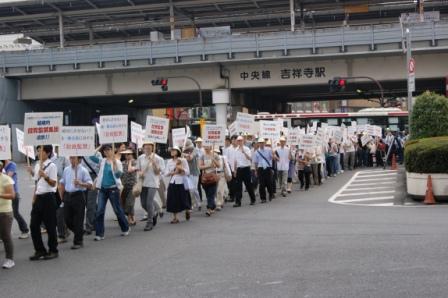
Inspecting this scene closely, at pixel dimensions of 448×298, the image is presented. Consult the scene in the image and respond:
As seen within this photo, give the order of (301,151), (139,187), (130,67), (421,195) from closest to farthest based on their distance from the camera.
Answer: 1. (139,187)
2. (421,195)
3. (301,151)
4. (130,67)

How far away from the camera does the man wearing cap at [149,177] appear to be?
11.9m

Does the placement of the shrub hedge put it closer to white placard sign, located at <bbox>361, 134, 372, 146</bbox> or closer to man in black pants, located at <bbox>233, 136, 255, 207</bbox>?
man in black pants, located at <bbox>233, 136, 255, 207</bbox>

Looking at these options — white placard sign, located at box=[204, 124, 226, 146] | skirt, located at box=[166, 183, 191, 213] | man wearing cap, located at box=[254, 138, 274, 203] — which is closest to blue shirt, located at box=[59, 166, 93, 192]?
skirt, located at box=[166, 183, 191, 213]

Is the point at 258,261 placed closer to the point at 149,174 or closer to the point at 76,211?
the point at 76,211

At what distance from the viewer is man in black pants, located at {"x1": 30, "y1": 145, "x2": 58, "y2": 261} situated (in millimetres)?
9164

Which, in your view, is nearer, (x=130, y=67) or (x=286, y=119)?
(x=286, y=119)

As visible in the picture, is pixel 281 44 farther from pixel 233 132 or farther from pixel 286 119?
pixel 233 132

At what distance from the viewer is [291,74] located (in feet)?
133

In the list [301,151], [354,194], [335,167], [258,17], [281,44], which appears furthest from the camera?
[258,17]

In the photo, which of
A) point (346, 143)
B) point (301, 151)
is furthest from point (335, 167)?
point (301, 151)

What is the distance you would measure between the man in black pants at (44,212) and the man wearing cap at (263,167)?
25.3 ft

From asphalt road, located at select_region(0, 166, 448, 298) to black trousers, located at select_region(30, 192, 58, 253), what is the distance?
1.05 ft

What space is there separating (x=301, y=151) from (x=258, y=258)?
39.2 feet

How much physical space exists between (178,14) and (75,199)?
4297 centimetres
